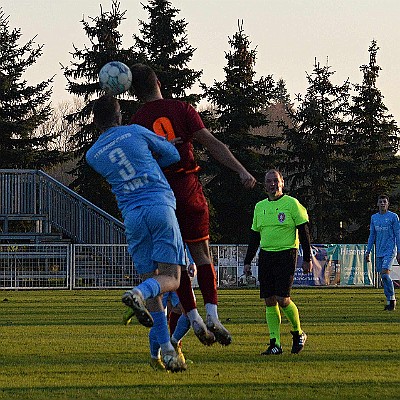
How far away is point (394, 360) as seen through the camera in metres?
11.4

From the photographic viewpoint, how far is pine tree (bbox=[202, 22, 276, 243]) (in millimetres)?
55969

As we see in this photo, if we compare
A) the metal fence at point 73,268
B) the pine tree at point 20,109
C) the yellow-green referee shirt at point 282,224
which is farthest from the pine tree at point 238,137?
the yellow-green referee shirt at point 282,224

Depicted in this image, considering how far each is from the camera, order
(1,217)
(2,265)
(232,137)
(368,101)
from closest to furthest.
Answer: (2,265) → (1,217) → (232,137) → (368,101)

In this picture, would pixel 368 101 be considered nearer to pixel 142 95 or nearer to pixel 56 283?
pixel 56 283

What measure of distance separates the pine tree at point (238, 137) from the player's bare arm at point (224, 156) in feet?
146

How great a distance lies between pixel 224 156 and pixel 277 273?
3724mm

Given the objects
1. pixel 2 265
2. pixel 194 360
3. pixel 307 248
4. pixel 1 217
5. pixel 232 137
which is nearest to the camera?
pixel 194 360

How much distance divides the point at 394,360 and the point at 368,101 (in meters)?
49.8

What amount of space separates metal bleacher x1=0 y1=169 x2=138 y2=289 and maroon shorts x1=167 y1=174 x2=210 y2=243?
84.6 ft

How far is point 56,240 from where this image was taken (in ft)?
130

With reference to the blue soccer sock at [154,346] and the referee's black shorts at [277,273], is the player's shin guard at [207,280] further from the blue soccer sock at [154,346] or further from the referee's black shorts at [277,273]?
the referee's black shorts at [277,273]

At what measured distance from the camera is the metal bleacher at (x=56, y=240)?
3628 cm

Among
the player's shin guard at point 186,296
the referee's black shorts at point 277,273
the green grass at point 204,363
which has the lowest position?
the green grass at point 204,363

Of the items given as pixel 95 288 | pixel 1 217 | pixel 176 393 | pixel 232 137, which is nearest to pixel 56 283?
pixel 95 288
